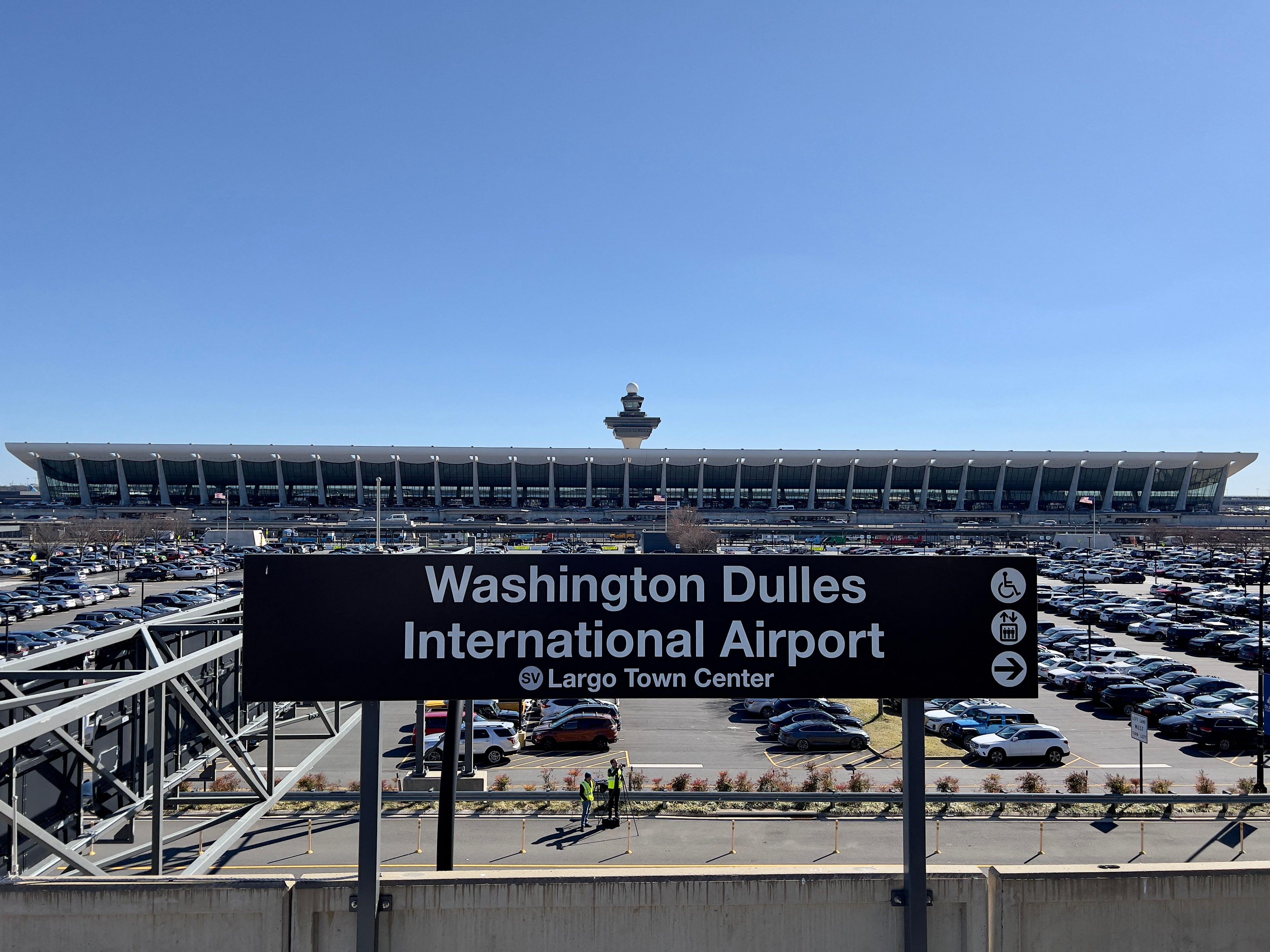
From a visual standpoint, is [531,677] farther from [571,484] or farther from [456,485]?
[456,485]

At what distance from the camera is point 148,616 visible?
122ft

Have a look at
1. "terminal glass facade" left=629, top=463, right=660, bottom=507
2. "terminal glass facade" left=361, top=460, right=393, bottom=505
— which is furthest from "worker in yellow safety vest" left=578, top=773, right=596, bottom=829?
"terminal glass facade" left=361, top=460, right=393, bottom=505

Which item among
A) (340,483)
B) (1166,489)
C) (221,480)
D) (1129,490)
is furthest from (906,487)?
(221,480)

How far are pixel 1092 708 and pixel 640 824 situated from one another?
19.9 meters

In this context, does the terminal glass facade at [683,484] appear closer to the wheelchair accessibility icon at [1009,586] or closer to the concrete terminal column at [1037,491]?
the concrete terminal column at [1037,491]

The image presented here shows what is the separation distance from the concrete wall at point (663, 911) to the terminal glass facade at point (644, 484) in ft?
364

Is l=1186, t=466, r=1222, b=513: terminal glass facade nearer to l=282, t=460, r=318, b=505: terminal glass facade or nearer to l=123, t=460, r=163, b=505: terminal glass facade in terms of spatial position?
l=282, t=460, r=318, b=505: terminal glass facade

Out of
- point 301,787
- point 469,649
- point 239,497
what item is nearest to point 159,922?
point 469,649

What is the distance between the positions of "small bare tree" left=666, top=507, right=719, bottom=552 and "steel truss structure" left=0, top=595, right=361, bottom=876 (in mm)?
44477

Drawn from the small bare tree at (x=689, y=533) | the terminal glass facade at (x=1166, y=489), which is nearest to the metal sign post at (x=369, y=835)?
the small bare tree at (x=689, y=533)

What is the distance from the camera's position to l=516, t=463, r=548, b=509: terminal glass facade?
116 meters

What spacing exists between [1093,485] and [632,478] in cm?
7470

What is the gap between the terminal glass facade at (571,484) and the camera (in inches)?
4547

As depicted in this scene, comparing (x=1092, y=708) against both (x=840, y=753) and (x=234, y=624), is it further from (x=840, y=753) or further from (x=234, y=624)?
(x=234, y=624)
